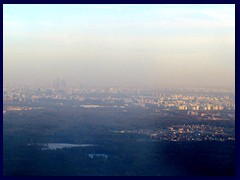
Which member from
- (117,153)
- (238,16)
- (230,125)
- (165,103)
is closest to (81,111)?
(117,153)

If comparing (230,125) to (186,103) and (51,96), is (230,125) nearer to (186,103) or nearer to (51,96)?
(186,103)

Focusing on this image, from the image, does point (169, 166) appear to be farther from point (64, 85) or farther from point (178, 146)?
point (64, 85)

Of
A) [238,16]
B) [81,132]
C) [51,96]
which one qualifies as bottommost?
[81,132]

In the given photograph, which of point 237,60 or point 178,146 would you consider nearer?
point 237,60

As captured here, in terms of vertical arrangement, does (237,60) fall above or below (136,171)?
above

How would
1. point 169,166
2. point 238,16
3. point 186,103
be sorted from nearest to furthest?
point 238,16 < point 169,166 < point 186,103

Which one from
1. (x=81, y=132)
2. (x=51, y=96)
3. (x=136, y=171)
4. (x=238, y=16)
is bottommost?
(x=136, y=171)

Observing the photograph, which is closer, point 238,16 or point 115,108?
point 238,16

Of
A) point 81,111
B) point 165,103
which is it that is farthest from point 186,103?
point 81,111

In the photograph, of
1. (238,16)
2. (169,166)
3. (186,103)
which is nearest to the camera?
(238,16)
